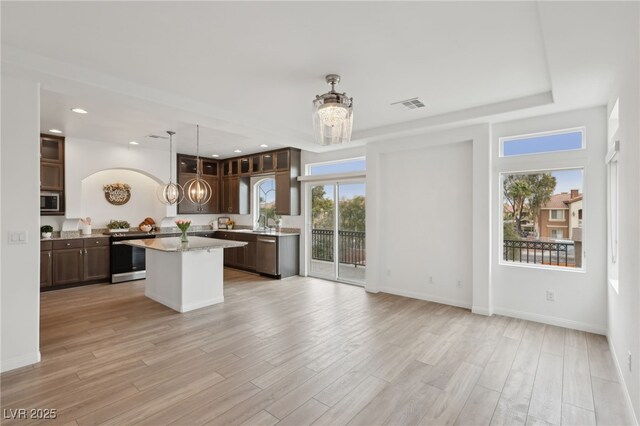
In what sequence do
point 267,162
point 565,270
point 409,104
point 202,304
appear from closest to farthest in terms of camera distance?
point 565,270
point 409,104
point 202,304
point 267,162

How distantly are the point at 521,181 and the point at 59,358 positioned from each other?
575cm

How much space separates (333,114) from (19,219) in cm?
307

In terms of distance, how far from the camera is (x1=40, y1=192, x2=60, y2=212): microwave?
5.83m

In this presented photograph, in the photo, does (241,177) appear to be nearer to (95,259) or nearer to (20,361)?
(95,259)

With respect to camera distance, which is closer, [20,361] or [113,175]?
[20,361]

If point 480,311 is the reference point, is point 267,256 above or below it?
above

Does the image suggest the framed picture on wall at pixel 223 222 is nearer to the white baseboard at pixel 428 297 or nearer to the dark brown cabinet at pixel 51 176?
the dark brown cabinet at pixel 51 176

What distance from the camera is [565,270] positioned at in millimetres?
3982

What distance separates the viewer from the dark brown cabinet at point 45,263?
555cm

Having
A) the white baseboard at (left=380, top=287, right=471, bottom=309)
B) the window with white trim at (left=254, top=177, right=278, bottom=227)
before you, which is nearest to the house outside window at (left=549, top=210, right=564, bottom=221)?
the white baseboard at (left=380, top=287, right=471, bottom=309)

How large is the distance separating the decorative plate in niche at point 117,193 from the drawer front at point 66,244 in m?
1.37

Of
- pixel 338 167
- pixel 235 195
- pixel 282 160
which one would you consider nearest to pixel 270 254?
pixel 282 160

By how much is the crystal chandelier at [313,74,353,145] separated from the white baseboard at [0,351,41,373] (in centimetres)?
342

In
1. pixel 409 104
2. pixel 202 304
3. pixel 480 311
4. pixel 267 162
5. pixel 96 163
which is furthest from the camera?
pixel 267 162
